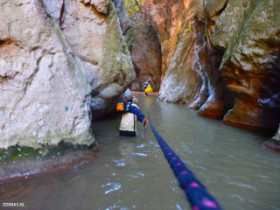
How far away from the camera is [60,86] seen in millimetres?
3676

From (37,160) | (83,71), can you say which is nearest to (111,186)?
(37,160)

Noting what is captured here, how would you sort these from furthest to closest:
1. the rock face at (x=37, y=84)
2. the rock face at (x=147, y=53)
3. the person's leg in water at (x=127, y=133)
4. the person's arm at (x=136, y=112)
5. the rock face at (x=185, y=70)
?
the rock face at (x=147, y=53), the rock face at (x=185, y=70), the person's leg in water at (x=127, y=133), the person's arm at (x=136, y=112), the rock face at (x=37, y=84)

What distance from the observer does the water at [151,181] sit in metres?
2.39

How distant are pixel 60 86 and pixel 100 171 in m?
1.71

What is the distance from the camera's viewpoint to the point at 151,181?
292 cm

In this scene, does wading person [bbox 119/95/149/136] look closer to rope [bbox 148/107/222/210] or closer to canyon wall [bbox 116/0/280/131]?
rope [bbox 148/107/222/210]

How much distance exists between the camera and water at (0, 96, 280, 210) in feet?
7.84

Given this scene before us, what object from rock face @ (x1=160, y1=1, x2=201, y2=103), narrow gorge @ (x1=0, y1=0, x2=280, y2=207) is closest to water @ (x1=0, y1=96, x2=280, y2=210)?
narrow gorge @ (x1=0, y1=0, x2=280, y2=207)

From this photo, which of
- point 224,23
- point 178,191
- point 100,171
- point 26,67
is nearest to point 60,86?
point 26,67

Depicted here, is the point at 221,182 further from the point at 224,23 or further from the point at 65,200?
the point at 224,23

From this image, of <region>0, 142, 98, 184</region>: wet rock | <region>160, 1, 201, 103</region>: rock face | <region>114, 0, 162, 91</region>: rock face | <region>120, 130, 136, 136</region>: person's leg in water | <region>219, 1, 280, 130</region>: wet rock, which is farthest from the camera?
<region>114, 0, 162, 91</region>: rock face
